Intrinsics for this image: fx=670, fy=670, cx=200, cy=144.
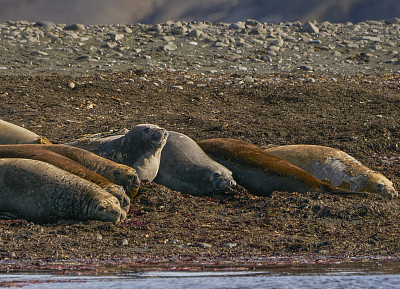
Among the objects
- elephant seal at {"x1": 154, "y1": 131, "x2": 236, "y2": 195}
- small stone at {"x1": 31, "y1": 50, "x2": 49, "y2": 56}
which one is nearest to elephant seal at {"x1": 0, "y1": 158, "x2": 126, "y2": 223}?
elephant seal at {"x1": 154, "y1": 131, "x2": 236, "y2": 195}

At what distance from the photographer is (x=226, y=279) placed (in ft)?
14.4

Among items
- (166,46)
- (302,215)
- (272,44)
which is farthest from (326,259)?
(272,44)

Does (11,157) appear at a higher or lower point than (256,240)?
higher

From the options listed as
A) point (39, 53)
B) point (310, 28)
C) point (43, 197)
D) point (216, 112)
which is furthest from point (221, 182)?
point (310, 28)

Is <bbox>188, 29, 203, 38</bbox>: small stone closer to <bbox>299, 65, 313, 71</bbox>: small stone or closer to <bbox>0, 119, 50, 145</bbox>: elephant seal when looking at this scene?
<bbox>299, 65, 313, 71</bbox>: small stone

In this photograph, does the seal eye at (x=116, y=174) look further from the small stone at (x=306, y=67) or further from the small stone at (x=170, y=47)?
the small stone at (x=170, y=47)

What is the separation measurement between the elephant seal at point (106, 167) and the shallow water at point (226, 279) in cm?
306

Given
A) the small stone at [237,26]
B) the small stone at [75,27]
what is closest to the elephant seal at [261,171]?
the small stone at [75,27]

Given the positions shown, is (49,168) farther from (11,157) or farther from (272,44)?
(272,44)

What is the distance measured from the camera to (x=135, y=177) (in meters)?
7.81

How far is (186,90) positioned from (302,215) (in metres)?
8.29

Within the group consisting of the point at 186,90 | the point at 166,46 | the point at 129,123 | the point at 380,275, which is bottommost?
the point at 380,275

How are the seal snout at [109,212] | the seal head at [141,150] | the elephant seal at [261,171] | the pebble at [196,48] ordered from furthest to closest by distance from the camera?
the pebble at [196,48] < the seal head at [141,150] < the elephant seal at [261,171] < the seal snout at [109,212]

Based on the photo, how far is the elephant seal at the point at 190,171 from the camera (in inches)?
337
